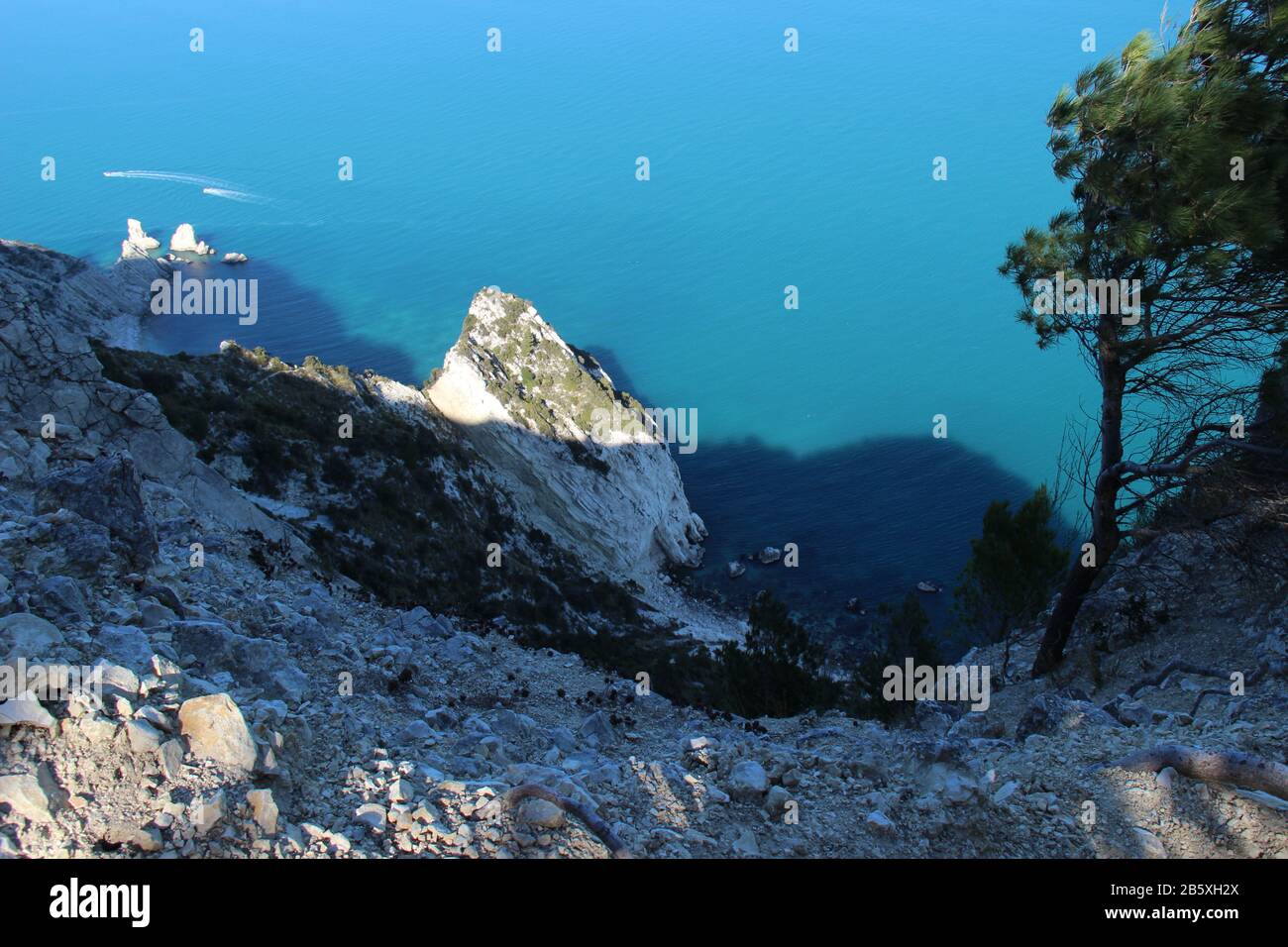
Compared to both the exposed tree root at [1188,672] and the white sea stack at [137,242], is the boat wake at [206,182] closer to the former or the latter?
the white sea stack at [137,242]

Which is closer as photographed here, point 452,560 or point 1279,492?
point 1279,492

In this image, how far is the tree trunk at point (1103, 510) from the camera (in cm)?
1454

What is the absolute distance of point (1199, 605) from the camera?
14922 mm

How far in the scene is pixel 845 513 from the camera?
5078cm

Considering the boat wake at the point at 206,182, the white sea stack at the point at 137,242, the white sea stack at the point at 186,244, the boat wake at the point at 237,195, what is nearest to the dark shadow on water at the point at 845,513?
the white sea stack at the point at 186,244

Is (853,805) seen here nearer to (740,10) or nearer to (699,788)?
(699,788)

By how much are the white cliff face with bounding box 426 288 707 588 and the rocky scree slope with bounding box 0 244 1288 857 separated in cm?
2315

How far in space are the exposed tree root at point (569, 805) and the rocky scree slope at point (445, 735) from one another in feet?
0.15

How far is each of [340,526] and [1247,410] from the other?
2088 centimetres

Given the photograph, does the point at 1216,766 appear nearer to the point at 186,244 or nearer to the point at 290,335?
the point at 290,335

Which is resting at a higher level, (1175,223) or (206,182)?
(206,182)

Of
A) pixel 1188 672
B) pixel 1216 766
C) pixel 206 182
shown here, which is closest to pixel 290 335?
pixel 206 182

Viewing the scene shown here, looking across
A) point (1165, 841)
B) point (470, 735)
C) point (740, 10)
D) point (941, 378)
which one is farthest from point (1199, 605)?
point (740, 10)

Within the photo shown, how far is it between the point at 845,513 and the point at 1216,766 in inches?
1668
